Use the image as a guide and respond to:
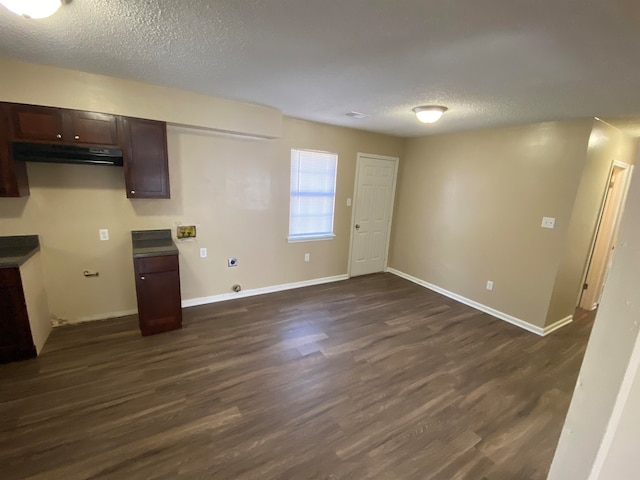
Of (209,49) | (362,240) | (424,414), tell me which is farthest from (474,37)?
(362,240)

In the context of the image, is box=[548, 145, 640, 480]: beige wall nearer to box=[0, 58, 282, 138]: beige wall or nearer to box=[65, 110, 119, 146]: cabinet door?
box=[0, 58, 282, 138]: beige wall

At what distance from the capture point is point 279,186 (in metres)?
3.97

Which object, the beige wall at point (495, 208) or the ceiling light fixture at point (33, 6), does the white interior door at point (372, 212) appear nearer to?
the beige wall at point (495, 208)

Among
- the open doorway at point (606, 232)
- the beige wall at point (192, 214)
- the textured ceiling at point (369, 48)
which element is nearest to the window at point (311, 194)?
the beige wall at point (192, 214)

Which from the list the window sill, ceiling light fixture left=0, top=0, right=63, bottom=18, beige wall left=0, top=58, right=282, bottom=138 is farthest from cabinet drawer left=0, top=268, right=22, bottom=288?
the window sill

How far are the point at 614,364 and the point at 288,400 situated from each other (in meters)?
2.13

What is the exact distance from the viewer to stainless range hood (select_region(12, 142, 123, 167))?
2.44 m

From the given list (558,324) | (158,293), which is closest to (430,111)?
(558,324)

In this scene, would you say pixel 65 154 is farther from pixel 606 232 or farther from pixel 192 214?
pixel 606 232

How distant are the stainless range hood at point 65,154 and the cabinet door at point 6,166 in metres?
0.05

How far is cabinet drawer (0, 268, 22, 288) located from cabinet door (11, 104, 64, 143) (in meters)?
1.09

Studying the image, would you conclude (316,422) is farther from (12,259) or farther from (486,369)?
(12,259)

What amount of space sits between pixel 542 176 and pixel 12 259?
17.3ft

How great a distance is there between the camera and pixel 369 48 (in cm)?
175
